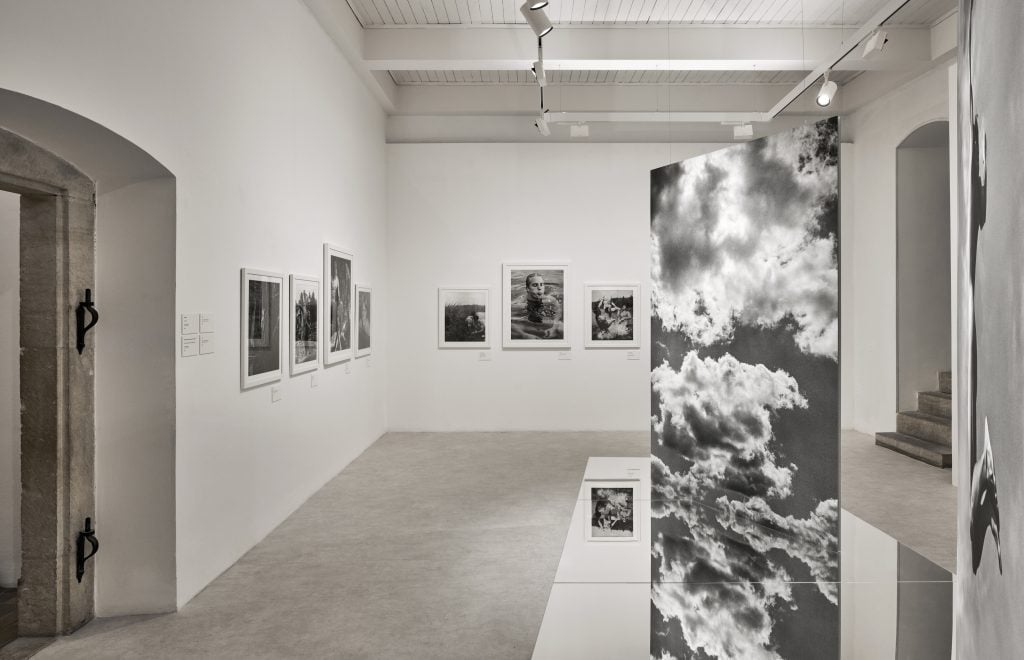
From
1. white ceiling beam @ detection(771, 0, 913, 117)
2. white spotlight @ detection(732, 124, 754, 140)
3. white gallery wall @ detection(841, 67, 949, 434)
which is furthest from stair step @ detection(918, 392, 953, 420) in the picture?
white ceiling beam @ detection(771, 0, 913, 117)

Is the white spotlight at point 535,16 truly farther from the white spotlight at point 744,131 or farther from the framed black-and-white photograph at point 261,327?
the framed black-and-white photograph at point 261,327

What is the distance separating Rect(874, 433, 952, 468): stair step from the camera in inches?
426

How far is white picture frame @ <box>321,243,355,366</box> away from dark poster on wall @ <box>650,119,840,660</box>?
495 centimetres

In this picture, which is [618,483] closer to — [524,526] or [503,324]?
[524,526]

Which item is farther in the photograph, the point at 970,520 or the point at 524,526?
the point at 524,526

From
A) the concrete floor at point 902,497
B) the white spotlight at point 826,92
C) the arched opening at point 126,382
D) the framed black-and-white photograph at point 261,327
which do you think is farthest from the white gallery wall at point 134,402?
the white spotlight at point 826,92

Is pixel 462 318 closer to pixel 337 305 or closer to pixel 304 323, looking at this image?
pixel 337 305

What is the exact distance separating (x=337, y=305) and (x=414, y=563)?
202 inches

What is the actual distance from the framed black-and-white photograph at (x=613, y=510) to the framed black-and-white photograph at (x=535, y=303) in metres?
6.31

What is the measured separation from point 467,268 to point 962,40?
44.3 ft

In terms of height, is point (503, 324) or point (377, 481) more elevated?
point (503, 324)

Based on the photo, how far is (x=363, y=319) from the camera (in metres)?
12.3

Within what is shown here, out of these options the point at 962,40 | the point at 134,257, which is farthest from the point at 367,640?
the point at 962,40

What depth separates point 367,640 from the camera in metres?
4.89
